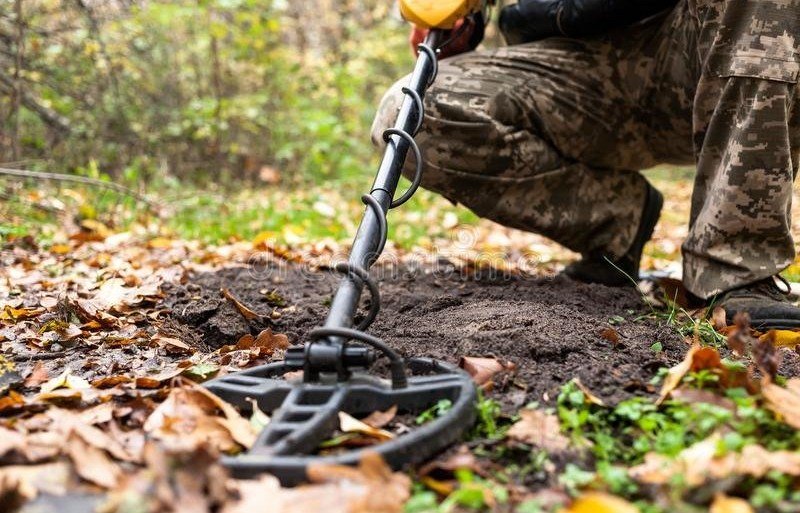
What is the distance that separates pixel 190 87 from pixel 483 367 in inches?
267

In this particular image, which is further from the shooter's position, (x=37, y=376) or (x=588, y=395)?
(x=37, y=376)

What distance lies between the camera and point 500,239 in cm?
447

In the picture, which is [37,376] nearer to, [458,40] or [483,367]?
[483,367]

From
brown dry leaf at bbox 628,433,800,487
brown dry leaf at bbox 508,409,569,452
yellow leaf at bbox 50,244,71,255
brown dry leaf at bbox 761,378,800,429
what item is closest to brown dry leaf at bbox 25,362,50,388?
brown dry leaf at bbox 508,409,569,452

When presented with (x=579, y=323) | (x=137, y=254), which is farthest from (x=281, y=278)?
(x=579, y=323)

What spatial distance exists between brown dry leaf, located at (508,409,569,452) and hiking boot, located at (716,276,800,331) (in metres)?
1.05

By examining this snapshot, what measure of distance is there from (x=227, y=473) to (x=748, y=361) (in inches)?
52.4

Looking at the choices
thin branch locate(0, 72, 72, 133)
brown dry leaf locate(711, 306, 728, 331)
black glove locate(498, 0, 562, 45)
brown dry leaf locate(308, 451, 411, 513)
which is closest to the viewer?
brown dry leaf locate(308, 451, 411, 513)

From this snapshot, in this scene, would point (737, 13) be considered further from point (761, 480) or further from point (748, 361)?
point (761, 480)

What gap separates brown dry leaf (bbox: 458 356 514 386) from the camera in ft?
5.09

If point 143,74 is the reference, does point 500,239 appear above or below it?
below

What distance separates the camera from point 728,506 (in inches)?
38.9

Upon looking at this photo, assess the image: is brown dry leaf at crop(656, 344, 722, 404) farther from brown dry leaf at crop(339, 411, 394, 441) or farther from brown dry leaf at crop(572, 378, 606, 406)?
brown dry leaf at crop(339, 411, 394, 441)

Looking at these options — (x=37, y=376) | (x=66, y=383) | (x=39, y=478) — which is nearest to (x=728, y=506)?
(x=39, y=478)
